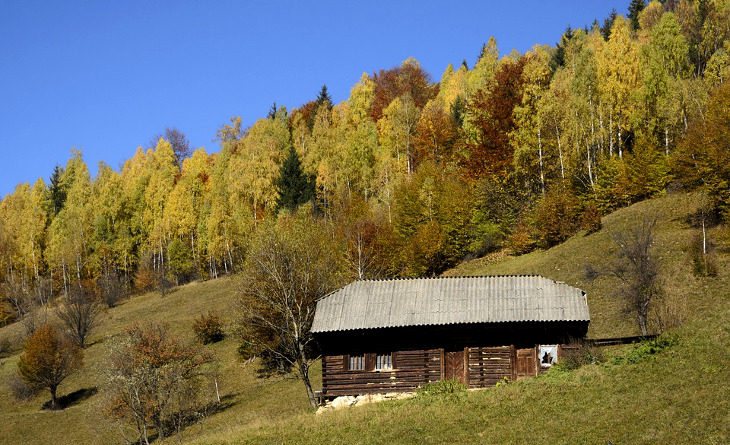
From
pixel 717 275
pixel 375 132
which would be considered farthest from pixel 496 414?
pixel 375 132

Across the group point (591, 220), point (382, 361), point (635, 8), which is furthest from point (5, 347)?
point (635, 8)

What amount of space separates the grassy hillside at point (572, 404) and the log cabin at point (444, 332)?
2441mm

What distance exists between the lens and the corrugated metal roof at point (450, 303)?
1169 inches

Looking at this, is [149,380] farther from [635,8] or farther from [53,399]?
[635,8]

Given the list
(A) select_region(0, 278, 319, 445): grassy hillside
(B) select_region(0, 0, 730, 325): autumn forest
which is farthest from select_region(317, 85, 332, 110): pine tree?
(A) select_region(0, 278, 319, 445): grassy hillside

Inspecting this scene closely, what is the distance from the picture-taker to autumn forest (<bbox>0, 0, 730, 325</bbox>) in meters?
52.8

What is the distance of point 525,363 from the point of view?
3025 centimetres

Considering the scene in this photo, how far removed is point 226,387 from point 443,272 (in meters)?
20.2

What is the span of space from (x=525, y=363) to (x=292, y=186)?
155 feet

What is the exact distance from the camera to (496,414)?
24.0 metres

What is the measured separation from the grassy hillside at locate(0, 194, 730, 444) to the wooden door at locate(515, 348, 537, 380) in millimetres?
2265

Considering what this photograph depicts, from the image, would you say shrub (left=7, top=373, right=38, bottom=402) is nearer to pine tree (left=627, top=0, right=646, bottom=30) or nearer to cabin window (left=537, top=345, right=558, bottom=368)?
cabin window (left=537, top=345, right=558, bottom=368)

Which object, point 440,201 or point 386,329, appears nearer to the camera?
point 386,329

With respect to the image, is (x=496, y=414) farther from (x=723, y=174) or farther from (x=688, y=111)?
(x=688, y=111)
